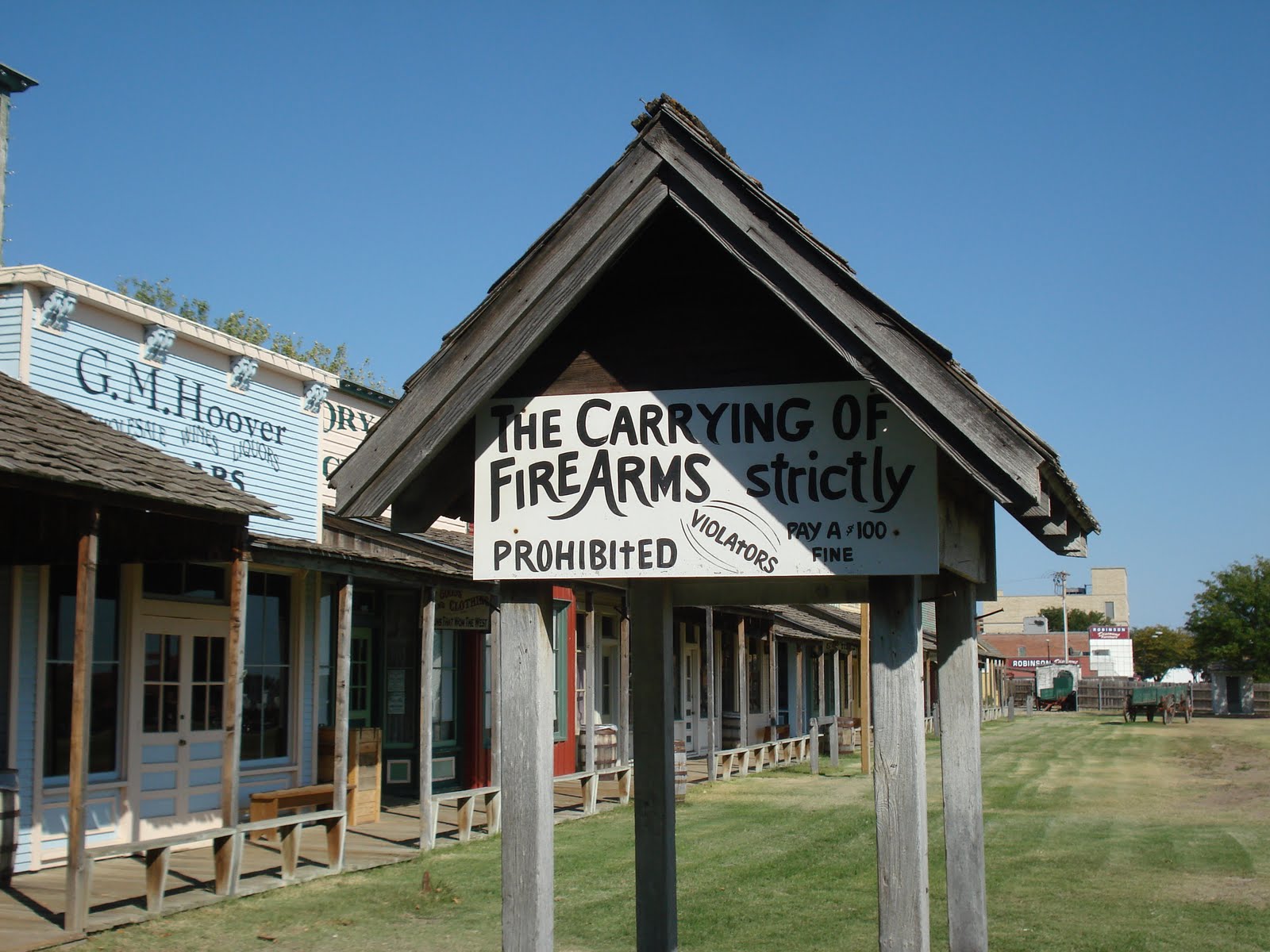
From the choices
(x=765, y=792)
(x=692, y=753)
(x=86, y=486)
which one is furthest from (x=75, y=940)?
(x=692, y=753)

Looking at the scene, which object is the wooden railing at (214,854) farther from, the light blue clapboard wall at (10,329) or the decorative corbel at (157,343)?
the decorative corbel at (157,343)

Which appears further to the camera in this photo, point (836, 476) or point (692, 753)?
point (692, 753)

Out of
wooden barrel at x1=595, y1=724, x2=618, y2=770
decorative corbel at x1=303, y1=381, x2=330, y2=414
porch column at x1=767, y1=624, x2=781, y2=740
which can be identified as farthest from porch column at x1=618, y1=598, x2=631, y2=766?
porch column at x1=767, y1=624, x2=781, y2=740

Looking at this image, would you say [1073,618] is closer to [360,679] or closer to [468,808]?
[360,679]

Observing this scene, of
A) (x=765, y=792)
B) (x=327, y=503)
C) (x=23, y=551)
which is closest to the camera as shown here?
(x=23, y=551)

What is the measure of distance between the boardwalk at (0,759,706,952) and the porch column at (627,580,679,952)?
5.03 m

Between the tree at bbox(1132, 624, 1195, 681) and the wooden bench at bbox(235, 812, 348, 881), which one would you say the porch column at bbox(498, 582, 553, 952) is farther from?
the tree at bbox(1132, 624, 1195, 681)

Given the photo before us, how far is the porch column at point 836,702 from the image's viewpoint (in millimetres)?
26422

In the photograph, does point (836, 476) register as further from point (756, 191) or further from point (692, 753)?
point (692, 753)

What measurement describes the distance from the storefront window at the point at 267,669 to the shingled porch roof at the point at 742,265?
10459 millimetres

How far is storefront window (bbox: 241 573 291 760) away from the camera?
14703 mm

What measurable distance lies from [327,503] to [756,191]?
1296 centimetres

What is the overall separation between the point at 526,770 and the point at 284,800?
9.78m

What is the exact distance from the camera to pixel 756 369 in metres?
4.67
